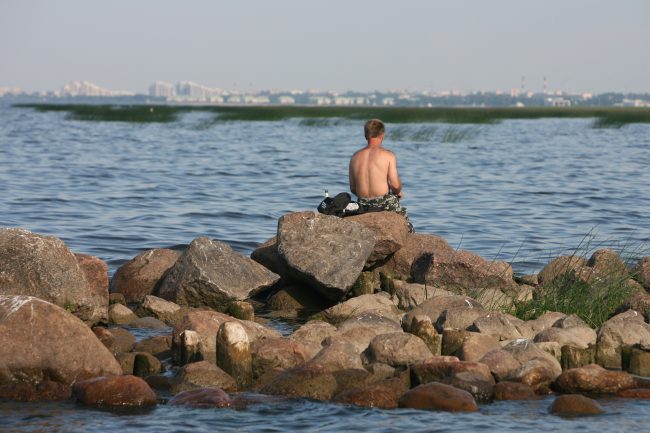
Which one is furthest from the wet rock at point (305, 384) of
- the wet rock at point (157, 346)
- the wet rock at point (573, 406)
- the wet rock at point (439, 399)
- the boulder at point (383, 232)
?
the boulder at point (383, 232)

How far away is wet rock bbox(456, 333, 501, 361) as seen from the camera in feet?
29.7

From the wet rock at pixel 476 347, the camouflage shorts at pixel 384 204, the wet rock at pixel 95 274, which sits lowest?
the wet rock at pixel 476 347

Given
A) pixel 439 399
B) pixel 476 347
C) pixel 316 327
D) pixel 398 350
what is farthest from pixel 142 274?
pixel 439 399

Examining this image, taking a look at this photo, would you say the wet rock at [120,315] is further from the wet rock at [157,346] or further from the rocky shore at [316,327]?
the wet rock at [157,346]

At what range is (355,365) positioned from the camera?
28.7 feet

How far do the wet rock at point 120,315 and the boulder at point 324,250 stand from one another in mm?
1847

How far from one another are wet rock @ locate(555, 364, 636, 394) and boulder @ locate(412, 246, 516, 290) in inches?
133

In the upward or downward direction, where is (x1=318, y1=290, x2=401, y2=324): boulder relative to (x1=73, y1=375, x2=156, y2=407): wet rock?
downward

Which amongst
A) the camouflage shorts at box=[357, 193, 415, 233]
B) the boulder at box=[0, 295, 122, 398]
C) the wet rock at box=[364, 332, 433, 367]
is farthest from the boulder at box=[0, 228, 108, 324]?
the camouflage shorts at box=[357, 193, 415, 233]

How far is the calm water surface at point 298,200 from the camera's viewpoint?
7.82 meters

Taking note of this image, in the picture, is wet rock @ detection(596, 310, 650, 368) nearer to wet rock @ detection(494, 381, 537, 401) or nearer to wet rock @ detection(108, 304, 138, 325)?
wet rock @ detection(494, 381, 537, 401)

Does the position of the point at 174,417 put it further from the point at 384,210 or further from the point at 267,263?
the point at 384,210

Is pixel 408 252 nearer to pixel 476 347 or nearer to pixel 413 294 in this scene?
pixel 413 294

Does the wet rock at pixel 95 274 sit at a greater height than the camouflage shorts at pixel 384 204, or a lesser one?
lesser
